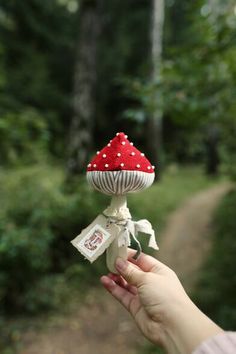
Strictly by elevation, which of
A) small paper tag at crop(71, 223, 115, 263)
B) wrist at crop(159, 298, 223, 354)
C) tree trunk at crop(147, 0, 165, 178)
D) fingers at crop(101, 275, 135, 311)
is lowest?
wrist at crop(159, 298, 223, 354)

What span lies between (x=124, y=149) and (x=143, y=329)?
2.78 feet

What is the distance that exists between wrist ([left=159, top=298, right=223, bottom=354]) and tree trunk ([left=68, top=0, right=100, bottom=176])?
200 inches

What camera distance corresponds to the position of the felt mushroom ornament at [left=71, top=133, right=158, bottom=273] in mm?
1456

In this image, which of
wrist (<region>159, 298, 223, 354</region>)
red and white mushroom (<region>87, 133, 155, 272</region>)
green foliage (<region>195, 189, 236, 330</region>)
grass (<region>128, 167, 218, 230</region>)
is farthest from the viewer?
grass (<region>128, 167, 218, 230</region>)

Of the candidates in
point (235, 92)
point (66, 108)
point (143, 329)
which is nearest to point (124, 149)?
A: point (143, 329)

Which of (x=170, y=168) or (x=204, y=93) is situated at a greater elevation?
(x=170, y=168)

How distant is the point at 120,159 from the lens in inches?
57.3

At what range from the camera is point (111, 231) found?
1557 millimetres

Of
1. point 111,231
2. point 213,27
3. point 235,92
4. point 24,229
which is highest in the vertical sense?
point 213,27

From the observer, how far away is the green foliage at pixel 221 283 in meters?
4.10

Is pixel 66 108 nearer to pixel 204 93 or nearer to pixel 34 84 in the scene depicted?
pixel 34 84

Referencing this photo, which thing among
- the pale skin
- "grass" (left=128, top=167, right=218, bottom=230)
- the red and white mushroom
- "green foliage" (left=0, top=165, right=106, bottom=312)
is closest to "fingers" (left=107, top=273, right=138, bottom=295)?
the pale skin

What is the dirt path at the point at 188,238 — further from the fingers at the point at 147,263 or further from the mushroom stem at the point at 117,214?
the mushroom stem at the point at 117,214

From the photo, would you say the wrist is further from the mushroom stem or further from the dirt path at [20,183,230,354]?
the dirt path at [20,183,230,354]
